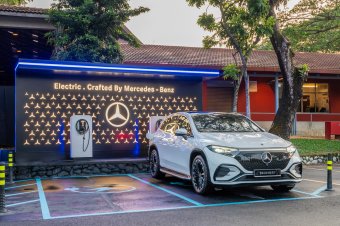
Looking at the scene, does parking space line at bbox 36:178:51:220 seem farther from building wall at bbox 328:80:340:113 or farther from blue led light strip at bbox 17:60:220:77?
building wall at bbox 328:80:340:113

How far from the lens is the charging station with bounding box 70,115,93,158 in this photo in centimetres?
1348

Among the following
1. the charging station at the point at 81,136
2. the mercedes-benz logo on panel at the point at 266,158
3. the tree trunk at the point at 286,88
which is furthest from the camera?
the tree trunk at the point at 286,88

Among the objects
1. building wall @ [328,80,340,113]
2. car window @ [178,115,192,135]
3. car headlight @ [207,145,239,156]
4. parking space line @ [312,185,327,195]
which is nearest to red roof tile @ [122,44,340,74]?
building wall @ [328,80,340,113]

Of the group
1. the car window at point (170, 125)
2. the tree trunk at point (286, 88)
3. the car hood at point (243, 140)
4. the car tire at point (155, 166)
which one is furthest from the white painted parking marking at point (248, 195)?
the tree trunk at point (286, 88)

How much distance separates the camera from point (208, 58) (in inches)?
1061

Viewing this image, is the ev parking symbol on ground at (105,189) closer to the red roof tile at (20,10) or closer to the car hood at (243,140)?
the car hood at (243,140)

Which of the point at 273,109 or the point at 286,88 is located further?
the point at 273,109

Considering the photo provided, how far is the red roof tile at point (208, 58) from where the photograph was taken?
24.8m

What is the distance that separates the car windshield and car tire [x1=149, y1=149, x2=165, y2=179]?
1.87 metres

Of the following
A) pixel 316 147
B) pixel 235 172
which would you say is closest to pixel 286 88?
pixel 316 147

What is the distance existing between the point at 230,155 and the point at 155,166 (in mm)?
3644

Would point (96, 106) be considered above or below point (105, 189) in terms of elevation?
above

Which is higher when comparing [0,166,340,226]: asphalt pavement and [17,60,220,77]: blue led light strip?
[17,60,220,77]: blue led light strip

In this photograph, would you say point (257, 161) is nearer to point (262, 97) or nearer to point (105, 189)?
point (105, 189)
